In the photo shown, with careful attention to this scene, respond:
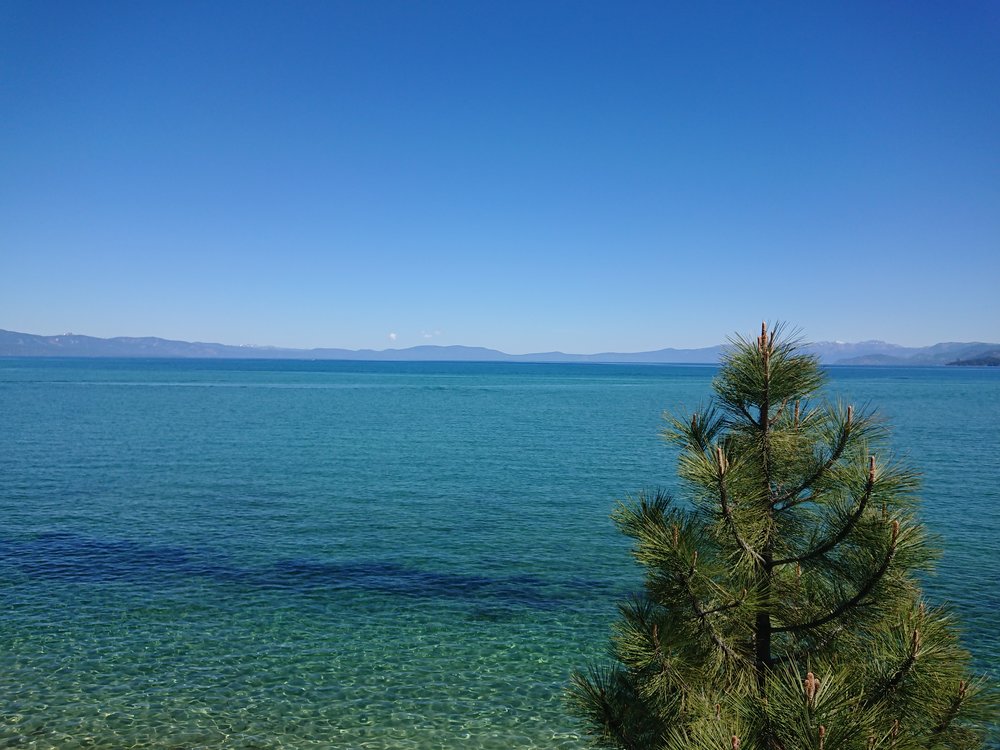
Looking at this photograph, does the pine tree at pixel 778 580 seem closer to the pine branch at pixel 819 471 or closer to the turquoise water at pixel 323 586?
the pine branch at pixel 819 471

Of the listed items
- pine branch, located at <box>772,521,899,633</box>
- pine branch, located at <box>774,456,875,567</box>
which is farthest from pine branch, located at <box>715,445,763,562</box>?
pine branch, located at <box>772,521,899,633</box>

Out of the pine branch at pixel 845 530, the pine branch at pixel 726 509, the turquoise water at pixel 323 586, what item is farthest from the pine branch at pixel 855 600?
the turquoise water at pixel 323 586

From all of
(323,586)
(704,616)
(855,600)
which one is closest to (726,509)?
(704,616)

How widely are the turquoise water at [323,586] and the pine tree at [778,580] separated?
1247 millimetres

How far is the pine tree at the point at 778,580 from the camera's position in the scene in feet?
21.2

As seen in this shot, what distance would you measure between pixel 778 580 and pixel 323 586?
60.2ft

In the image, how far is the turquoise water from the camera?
49.0ft

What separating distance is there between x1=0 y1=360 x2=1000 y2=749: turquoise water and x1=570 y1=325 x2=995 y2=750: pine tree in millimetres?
1247

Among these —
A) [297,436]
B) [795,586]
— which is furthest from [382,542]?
[297,436]

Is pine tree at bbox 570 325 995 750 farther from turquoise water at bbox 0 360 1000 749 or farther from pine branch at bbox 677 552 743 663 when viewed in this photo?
turquoise water at bbox 0 360 1000 749

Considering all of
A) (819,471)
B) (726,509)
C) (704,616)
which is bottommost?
(704,616)

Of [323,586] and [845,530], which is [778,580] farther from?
[323,586]

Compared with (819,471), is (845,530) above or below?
below

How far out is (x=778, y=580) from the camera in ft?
24.5
